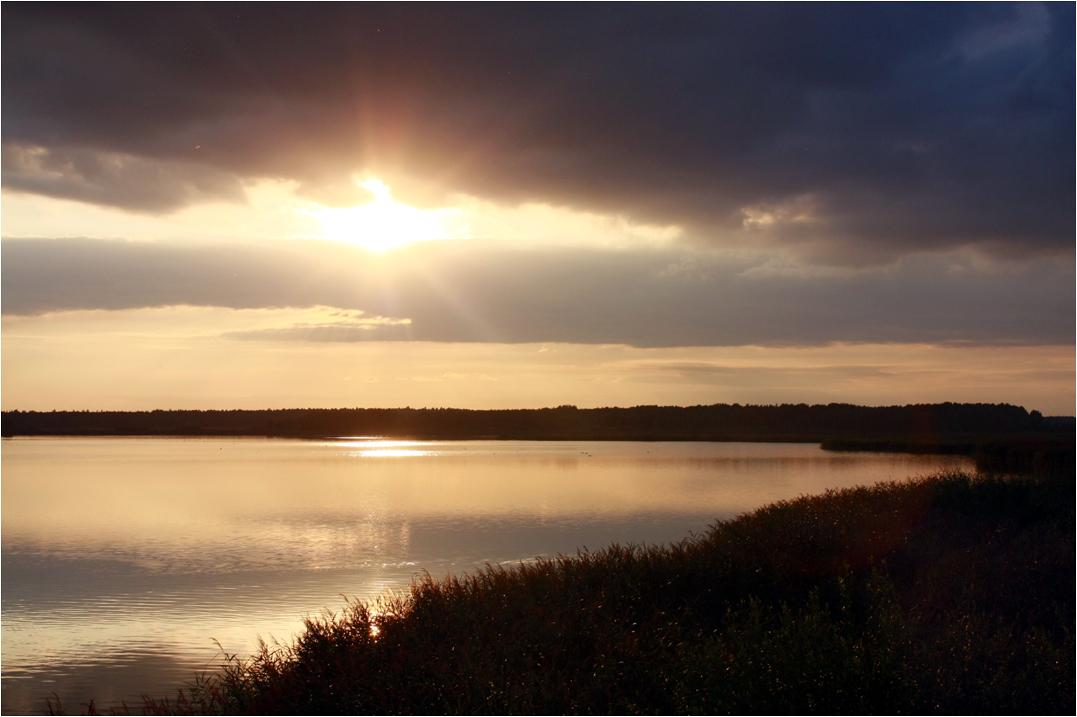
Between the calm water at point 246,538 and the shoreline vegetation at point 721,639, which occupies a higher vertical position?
the shoreline vegetation at point 721,639

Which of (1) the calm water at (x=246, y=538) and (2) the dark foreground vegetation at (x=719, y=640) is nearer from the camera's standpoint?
(2) the dark foreground vegetation at (x=719, y=640)

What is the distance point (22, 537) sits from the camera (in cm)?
2792

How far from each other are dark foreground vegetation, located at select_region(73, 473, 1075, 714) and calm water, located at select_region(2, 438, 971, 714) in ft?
9.60

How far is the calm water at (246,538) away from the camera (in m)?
14.7

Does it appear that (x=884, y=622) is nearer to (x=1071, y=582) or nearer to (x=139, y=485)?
(x=1071, y=582)

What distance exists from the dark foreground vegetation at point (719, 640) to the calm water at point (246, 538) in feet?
9.60

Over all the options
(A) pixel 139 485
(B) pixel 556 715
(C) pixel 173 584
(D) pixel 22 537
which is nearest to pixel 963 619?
(B) pixel 556 715

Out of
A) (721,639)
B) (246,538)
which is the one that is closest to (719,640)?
(721,639)

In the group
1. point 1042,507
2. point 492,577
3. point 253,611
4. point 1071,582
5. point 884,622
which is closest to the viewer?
point 884,622

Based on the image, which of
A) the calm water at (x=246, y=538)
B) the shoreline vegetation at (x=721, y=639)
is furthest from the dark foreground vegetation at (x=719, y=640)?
the calm water at (x=246, y=538)

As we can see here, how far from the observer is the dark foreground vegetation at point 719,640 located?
8.66m

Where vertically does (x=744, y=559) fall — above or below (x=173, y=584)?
above

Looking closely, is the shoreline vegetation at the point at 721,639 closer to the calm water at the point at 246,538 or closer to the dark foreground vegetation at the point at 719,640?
the dark foreground vegetation at the point at 719,640

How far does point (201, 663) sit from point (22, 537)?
18.5 meters
